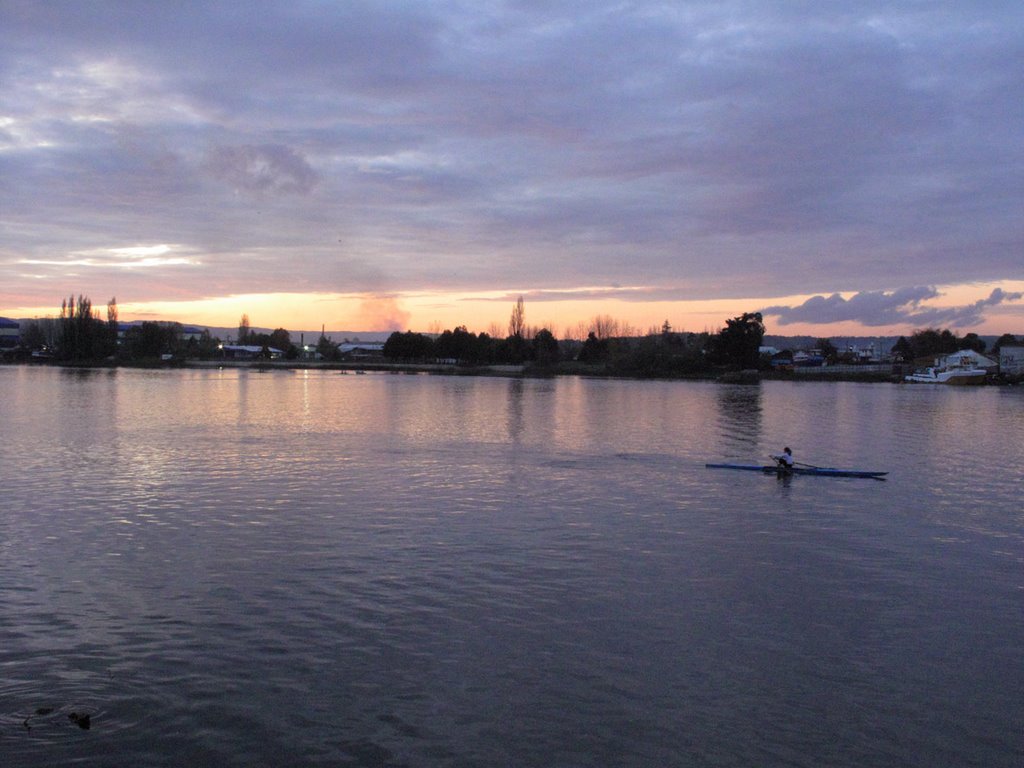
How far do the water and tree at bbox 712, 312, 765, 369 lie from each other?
312 ft

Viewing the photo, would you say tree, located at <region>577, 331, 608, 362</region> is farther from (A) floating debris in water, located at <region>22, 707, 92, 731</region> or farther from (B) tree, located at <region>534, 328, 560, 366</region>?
(A) floating debris in water, located at <region>22, 707, 92, 731</region>

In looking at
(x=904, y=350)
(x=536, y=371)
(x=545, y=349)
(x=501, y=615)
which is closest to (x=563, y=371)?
(x=536, y=371)

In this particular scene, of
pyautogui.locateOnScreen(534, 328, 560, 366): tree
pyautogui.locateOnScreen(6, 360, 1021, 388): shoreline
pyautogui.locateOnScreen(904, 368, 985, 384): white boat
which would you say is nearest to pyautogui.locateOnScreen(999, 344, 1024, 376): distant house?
pyautogui.locateOnScreen(6, 360, 1021, 388): shoreline

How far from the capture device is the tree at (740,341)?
4786 inches

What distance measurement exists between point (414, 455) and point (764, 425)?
26257 mm

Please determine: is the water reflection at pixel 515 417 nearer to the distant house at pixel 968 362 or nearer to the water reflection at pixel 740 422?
the water reflection at pixel 740 422

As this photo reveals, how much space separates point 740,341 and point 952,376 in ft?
106

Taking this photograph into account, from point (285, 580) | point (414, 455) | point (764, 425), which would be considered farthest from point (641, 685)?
point (764, 425)

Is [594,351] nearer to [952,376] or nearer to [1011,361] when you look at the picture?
[952,376]

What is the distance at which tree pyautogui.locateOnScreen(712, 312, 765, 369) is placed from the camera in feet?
399

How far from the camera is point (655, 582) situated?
14727 mm

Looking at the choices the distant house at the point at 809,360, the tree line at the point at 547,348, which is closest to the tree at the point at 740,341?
the tree line at the point at 547,348

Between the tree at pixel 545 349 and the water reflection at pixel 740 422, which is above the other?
the tree at pixel 545 349

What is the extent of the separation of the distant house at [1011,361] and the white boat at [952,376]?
9.08 m
